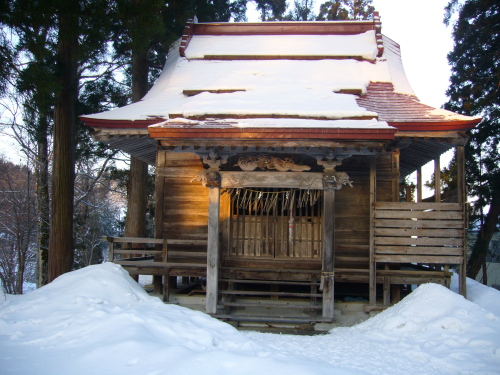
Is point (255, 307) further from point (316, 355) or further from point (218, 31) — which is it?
point (218, 31)

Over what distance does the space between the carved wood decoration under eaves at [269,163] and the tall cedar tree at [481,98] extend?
1116cm

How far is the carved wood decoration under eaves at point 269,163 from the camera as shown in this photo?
8766mm

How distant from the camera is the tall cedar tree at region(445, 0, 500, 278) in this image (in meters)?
16.9

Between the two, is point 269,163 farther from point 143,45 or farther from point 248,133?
point 143,45

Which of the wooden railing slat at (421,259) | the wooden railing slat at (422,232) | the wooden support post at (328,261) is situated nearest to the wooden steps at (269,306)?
the wooden support post at (328,261)

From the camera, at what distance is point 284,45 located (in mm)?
13734

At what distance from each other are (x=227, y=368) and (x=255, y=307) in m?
4.90

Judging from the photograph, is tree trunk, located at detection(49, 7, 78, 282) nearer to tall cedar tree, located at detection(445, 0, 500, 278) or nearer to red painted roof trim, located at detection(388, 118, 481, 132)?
red painted roof trim, located at detection(388, 118, 481, 132)

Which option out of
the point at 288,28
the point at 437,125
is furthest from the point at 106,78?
the point at 437,125

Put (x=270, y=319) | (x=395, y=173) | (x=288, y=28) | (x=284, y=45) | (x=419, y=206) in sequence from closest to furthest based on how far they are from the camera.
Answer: (x=270, y=319) → (x=419, y=206) → (x=395, y=173) → (x=284, y=45) → (x=288, y=28)

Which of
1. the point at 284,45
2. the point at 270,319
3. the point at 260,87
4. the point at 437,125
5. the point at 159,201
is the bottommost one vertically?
the point at 270,319

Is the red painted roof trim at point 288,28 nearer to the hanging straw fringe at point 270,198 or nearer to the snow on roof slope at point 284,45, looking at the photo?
the snow on roof slope at point 284,45

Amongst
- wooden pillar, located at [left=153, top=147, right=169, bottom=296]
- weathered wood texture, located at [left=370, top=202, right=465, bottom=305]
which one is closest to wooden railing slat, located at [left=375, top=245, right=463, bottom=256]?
weathered wood texture, located at [left=370, top=202, right=465, bottom=305]

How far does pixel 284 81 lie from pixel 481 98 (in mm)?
9658
